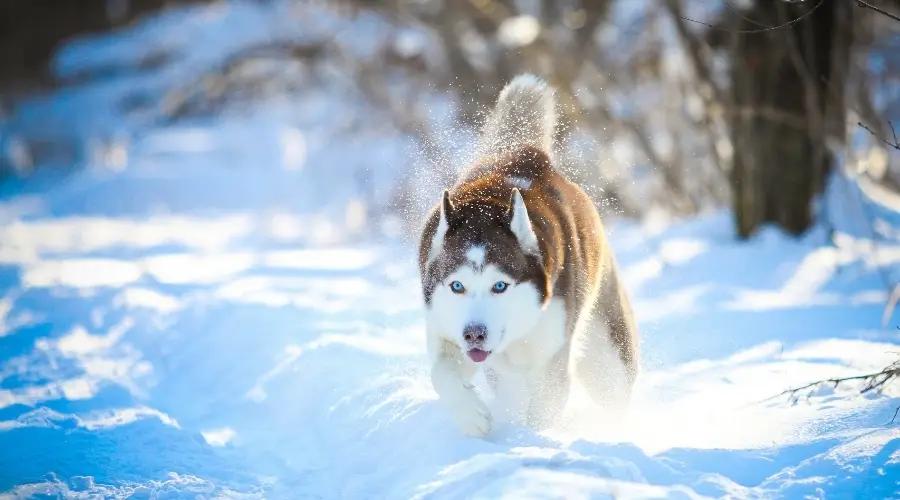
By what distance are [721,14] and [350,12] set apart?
6.74m

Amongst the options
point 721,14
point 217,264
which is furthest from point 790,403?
point 217,264

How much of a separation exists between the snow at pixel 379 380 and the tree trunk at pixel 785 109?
0.29 metres

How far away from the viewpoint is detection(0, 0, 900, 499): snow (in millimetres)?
3287

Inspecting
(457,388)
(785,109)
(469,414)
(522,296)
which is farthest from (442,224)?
(785,109)

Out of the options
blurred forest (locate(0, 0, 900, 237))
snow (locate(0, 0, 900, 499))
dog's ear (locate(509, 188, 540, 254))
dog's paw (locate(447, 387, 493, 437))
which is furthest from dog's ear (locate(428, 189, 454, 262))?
blurred forest (locate(0, 0, 900, 237))

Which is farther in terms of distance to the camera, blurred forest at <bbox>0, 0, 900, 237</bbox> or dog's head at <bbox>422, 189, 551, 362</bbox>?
blurred forest at <bbox>0, 0, 900, 237</bbox>

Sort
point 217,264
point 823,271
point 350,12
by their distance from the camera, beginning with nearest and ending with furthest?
point 823,271 < point 217,264 < point 350,12

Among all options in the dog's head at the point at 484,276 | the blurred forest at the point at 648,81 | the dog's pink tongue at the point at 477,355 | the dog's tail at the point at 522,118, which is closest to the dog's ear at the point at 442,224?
the dog's head at the point at 484,276

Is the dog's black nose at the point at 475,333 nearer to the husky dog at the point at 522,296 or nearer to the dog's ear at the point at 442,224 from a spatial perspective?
the husky dog at the point at 522,296

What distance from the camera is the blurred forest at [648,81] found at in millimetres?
7672

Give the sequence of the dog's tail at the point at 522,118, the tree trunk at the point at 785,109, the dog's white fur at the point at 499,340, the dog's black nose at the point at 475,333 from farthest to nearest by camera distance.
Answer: the tree trunk at the point at 785,109 → the dog's tail at the point at 522,118 → the dog's white fur at the point at 499,340 → the dog's black nose at the point at 475,333

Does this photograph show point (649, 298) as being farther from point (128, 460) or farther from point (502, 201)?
point (128, 460)

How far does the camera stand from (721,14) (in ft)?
28.3

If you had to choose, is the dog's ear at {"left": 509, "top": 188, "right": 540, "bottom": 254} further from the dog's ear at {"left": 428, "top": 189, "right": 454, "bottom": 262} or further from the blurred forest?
the blurred forest
